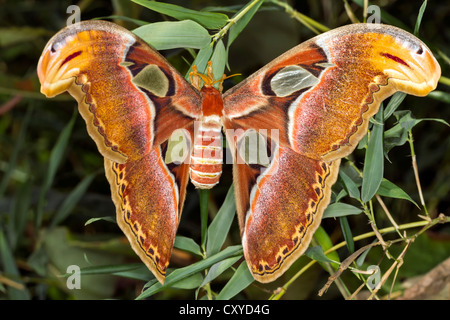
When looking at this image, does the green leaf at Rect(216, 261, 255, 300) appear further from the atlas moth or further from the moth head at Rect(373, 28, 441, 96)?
the moth head at Rect(373, 28, 441, 96)

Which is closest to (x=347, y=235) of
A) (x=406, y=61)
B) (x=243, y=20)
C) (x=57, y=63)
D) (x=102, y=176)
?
(x=406, y=61)

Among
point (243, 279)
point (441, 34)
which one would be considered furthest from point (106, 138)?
point (441, 34)

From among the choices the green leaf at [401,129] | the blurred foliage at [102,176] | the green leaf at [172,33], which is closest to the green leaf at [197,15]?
the green leaf at [172,33]

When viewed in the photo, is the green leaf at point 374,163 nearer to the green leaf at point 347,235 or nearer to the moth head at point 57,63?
the green leaf at point 347,235

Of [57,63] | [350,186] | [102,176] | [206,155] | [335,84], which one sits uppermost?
[57,63]

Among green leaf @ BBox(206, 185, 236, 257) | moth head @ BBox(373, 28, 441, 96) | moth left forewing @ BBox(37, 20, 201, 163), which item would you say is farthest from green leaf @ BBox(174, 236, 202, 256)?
moth head @ BBox(373, 28, 441, 96)

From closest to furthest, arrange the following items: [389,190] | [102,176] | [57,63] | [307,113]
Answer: [57,63] → [307,113] → [389,190] → [102,176]

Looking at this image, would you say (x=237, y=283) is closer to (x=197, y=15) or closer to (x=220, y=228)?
(x=220, y=228)
